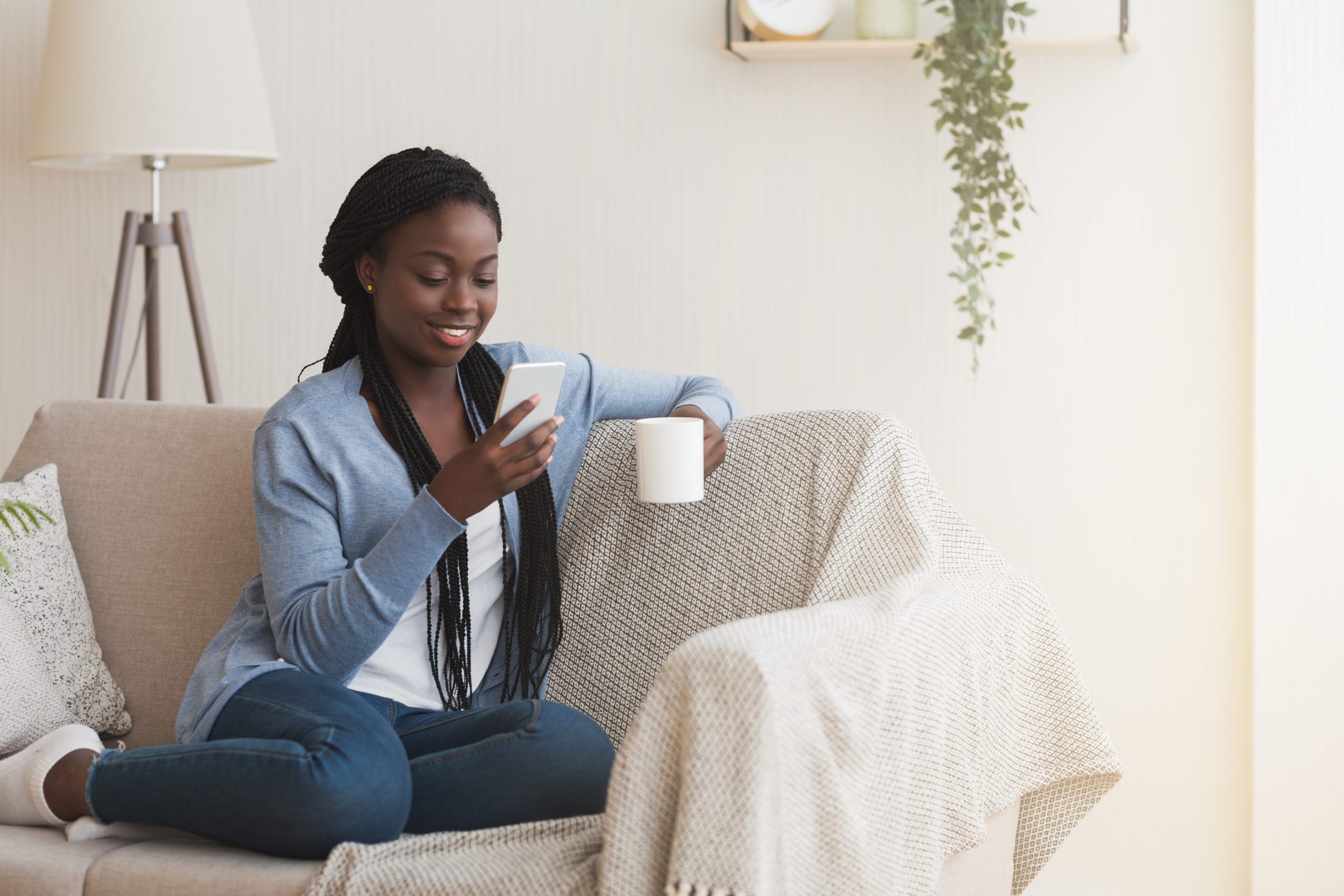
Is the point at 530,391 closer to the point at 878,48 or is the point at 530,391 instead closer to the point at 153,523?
the point at 153,523

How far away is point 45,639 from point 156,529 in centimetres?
20

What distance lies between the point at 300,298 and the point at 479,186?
1.10 m

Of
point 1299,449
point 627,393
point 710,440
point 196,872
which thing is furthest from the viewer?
point 1299,449

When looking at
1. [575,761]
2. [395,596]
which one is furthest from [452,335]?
[575,761]

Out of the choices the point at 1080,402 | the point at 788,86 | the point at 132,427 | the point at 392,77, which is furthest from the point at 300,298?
the point at 1080,402

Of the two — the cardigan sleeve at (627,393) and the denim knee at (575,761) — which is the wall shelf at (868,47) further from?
the denim knee at (575,761)

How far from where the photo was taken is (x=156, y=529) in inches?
70.7

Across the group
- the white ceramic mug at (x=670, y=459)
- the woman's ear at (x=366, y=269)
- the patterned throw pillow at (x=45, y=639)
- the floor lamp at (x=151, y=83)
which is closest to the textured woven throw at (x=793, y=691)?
the white ceramic mug at (x=670, y=459)

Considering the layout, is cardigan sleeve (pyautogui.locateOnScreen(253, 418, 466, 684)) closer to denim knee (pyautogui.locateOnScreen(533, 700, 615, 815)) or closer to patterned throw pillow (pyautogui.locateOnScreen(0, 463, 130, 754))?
denim knee (pyautogui.locateOnScreen(533, 700, 615, 815))

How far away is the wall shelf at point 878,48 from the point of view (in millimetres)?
2053

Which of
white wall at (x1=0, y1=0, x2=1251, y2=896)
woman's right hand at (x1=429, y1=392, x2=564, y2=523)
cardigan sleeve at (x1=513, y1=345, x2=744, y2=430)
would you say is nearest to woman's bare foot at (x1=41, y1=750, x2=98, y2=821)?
woman's right hand at (x1=429, y1=392, x2=564, y2=523)

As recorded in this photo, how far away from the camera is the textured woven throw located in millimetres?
1107

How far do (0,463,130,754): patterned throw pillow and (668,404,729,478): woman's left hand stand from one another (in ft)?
2.72

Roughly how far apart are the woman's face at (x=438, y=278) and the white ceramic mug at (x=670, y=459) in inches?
9.6
